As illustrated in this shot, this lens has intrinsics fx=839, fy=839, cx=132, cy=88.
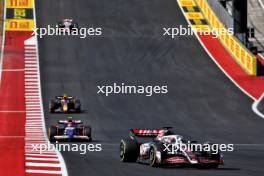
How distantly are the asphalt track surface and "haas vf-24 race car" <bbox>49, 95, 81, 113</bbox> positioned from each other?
1.79ft

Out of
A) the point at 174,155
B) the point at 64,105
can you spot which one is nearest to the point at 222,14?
the point at 64,105

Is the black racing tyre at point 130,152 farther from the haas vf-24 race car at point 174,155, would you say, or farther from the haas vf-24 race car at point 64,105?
the haas vf-24 race car at point 64,105

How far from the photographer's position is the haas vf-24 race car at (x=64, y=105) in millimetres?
43062

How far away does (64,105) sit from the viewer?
142 ft

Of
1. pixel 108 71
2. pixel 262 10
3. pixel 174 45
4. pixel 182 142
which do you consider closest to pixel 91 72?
pixel 108 71

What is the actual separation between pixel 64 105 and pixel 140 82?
9.79m

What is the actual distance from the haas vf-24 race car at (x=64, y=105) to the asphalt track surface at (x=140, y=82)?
0.55 m

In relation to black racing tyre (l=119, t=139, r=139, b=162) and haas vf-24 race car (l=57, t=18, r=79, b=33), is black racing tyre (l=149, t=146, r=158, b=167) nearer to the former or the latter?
black racing tyre (l=119, t=139, r=139, b=162)

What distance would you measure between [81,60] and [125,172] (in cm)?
3749

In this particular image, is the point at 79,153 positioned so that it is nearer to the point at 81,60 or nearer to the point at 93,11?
the point at 81,60

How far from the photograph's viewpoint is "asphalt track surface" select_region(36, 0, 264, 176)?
87.9 feet

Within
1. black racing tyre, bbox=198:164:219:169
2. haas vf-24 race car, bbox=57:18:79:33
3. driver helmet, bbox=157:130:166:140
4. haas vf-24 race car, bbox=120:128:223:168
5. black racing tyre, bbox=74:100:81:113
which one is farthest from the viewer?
haas vf-24 race car, bbox=57:18:79:33

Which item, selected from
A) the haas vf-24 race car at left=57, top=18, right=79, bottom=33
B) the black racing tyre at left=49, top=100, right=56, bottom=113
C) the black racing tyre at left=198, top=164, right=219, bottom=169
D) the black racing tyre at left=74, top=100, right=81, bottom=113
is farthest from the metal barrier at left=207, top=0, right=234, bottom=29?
the black racing tyre at left=198, top=164, right=219, bottom=169

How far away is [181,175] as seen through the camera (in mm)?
19891
